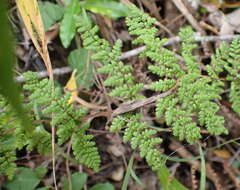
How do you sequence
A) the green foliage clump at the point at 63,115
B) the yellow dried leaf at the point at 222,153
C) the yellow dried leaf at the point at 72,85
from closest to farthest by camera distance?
the green foliage clump at the point at 63,115 < the yellow dried leaf at the point at 72,85 < the yellow dried leaf at the point at 222,153

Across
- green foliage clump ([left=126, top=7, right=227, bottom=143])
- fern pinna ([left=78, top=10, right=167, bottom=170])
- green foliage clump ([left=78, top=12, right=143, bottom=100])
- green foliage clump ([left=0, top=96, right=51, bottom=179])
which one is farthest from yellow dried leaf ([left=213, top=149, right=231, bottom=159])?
green foliage clump ([left=0, top=96, right=51, bottom=179])

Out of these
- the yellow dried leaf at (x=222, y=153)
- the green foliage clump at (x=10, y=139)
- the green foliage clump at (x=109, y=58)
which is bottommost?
the yellow dried leaf at (x=222, y=153)

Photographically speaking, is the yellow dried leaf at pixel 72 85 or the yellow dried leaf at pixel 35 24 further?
the yellow dried leaf at pixel 72 85

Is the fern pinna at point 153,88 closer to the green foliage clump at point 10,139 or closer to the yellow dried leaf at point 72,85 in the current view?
the green foliage clump at point 10,139

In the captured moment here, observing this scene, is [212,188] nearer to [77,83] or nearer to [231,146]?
[231,146]

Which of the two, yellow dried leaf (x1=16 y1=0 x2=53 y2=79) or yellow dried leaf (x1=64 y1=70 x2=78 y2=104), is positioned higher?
yellow dried leaf (x1=16 y1=0 x2=53 y2=79)

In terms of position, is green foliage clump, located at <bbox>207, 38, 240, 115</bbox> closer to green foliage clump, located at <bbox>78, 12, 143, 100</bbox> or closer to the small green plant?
the small green plant

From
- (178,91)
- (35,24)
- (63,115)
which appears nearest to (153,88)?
(178,91)

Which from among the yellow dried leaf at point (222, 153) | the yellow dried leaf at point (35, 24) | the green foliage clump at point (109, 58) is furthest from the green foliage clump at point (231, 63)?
the yellow dried leaf at point (35, 24)

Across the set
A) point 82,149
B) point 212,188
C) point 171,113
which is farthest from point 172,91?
point 212,188
